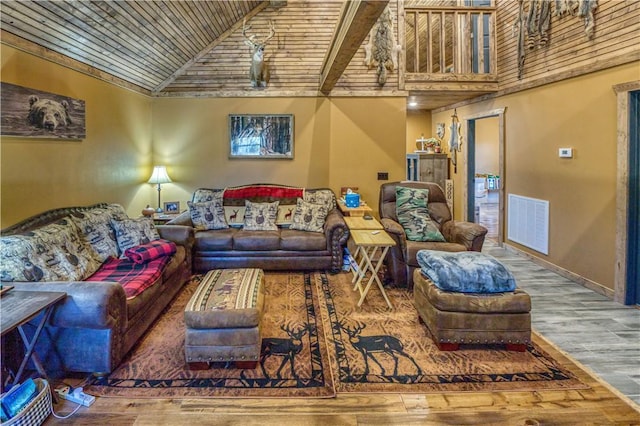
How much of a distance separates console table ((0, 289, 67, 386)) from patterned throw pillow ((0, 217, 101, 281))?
0.94 feet

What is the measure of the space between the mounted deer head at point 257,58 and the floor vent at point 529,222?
13.5ft

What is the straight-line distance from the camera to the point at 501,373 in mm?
2451

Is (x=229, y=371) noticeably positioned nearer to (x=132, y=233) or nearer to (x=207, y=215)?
(x=132, y=233)

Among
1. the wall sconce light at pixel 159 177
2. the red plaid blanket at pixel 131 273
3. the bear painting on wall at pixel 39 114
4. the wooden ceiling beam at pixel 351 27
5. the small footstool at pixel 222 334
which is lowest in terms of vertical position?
the small footstool at pixel 222 334

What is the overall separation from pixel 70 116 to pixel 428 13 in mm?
5134

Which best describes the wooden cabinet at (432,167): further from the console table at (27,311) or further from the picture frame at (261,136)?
the console table at (27,311)

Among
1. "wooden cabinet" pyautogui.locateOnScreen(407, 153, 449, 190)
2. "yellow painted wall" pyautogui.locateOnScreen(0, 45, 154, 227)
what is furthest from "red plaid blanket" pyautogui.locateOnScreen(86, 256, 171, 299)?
"wooden cabinet" pyautogui.locateOnScreen(407, 153, 449, 190)

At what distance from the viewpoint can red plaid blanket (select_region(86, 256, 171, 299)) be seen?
9.38 ft

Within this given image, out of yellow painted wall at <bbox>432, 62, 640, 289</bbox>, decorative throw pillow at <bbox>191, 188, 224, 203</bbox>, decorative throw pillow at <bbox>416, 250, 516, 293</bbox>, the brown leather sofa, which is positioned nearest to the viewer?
decorative throw pillow at <bbox>416, 250, 516, 293</bbox>

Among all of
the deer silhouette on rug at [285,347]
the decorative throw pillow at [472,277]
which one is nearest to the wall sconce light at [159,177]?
the deer silhouette on rug at [285,347]

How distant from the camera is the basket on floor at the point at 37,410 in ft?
5.97

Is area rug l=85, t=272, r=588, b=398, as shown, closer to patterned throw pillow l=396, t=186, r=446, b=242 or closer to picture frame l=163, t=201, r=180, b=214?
patterned throw pillow l=396, t=186, r=446, b=242

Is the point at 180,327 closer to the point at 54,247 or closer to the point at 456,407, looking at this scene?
the point at 54,247

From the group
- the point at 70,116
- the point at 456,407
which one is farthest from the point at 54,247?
the point at 456,407
